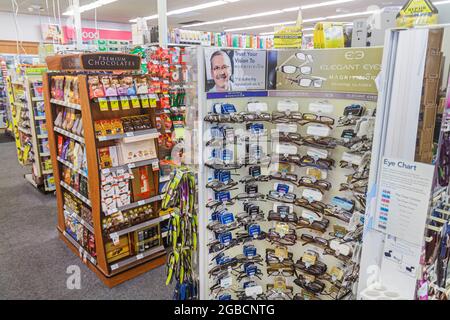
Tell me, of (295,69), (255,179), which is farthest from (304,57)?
(255,179)

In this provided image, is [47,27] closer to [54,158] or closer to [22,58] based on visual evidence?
[22,58]

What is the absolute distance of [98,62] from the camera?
301cm

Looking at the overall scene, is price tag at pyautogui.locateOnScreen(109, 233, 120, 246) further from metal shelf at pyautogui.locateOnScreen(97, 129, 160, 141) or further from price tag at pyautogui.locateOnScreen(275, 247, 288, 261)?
price tag at pyautogui.locateOnScreen(275, 247, 288, 261)

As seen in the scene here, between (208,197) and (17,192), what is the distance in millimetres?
4814

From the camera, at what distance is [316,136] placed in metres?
Answer: 2.10

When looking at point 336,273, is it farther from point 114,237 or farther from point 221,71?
point 114,237

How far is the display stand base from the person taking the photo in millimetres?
3080

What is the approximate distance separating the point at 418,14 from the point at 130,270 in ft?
9.89

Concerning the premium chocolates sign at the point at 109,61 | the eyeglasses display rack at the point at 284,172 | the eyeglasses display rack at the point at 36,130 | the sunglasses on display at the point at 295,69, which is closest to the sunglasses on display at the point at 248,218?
the eyeglasses display rack at the point at 284,172

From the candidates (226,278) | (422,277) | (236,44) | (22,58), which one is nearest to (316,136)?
(422,277)

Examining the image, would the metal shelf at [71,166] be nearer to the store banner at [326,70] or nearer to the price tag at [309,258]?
the store banner at [326,70]

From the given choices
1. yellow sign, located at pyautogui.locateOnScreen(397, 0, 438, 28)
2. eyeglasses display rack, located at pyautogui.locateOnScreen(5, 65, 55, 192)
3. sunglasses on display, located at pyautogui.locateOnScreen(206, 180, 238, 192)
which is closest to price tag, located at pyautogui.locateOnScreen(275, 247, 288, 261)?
sunglasses on display, located at pyautogui.locateOnScreen(206, 180, 238, 192)

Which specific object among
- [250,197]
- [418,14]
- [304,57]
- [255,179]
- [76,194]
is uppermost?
[418,14]

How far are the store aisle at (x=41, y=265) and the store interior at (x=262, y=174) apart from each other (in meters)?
0.02
